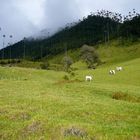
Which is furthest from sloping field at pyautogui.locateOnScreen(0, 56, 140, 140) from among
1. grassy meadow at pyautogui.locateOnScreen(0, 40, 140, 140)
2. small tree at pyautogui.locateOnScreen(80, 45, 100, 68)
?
small tree at pyautogui.locateOnScreen(80, 45, 100, 68)

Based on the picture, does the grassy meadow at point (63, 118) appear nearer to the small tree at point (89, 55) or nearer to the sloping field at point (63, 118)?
the sloping field at point (63, 118)

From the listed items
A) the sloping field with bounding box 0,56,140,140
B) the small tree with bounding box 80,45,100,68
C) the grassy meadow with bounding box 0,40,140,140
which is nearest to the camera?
the grassy meadow with bounding box 0,40,140,140

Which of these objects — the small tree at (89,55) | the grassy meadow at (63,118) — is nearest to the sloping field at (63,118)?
the grassy meadow at (63,118)

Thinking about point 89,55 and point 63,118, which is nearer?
point 63,118

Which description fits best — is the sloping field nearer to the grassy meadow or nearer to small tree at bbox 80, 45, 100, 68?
the grassy meadow

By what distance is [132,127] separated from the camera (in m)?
25.8

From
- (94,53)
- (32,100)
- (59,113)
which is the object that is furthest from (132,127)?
(94,53)

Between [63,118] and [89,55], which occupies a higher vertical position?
[89,55]

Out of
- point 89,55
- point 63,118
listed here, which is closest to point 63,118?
point 63,118

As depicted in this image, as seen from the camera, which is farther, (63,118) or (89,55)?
(89,55)

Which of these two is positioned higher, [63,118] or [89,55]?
[89,55]

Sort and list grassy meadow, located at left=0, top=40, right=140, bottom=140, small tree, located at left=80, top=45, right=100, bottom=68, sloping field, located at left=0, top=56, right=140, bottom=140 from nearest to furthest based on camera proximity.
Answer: grassy meadow, located at left=0, top=40, right=140, bottom=140 < sloping field, located at left=0, top=56, right=140, bottom=140 < small tree, located at left=80, top=45, right=100, bottom=68

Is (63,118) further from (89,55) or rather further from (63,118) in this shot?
(89,55)

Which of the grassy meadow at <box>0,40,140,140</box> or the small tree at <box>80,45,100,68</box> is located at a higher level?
the small tree at <box>80,45,100,68</box>
